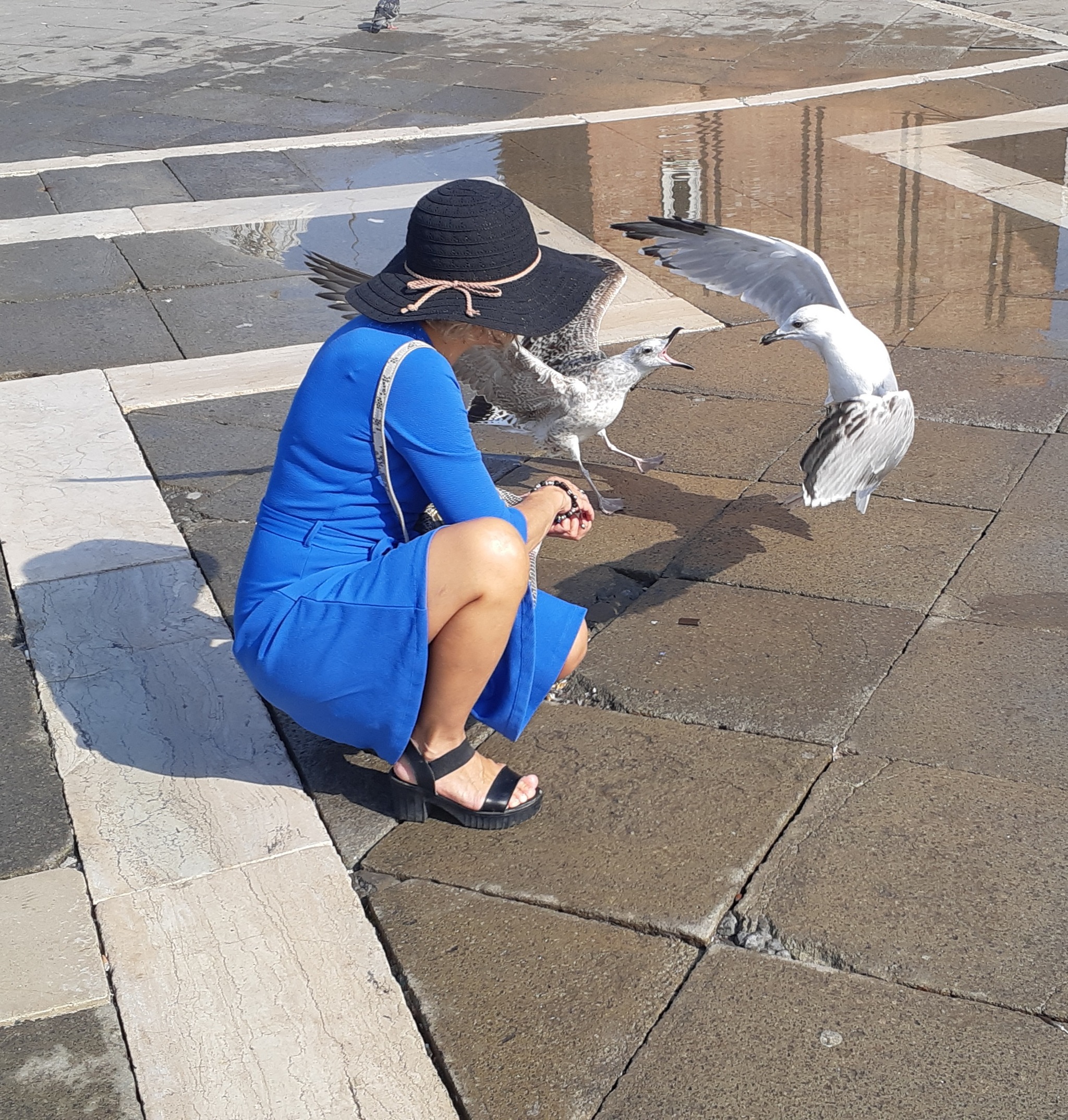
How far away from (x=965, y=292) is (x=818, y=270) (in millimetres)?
2224

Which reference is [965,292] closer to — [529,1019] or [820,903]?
[820,903]

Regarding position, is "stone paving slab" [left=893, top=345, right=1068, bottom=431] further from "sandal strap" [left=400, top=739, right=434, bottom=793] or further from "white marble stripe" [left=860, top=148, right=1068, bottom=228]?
"sandal strap" [left=400, top=739, right=434, bottom=793]

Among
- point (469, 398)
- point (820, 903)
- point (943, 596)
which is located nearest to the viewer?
point (820, 903)

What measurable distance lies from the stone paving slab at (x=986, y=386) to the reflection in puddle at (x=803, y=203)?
0.17 meters

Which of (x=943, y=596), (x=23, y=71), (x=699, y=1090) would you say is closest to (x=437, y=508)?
(x=699, y=1090)

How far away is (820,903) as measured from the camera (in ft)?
8.84

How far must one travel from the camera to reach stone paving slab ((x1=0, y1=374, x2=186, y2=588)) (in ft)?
14.1

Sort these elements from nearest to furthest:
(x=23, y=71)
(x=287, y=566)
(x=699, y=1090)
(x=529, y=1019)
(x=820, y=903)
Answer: (x=699, y=1090), (x=529, y=1019), (x=820, y=903), (x=287, y=566), (x=23, y=71)

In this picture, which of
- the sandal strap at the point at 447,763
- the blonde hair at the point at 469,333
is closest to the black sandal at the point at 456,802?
the sandal strap at the point at 447,763

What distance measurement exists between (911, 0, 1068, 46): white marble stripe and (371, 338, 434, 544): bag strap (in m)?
12.3

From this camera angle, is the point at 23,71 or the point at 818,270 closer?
the point at 818,270

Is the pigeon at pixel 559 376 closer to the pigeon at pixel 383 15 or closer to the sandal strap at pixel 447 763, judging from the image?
the sandal strap at pixel 447 763

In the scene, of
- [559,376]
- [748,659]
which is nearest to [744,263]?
[559,376]

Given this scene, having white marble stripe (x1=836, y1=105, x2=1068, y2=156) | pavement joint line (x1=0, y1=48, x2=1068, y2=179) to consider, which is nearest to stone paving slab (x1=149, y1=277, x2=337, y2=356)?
pavement joint line (x1=0, y1=48, x2=1068, y2=179)
